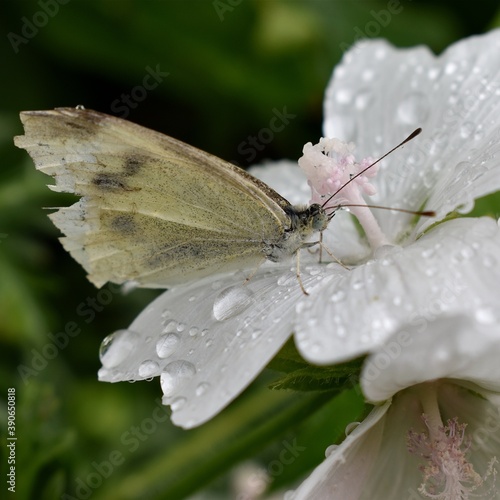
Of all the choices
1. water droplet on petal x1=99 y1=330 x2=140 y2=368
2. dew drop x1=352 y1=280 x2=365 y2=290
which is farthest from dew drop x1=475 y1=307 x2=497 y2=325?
water droplet on petal x1=99 y1=330 x2=140 y2=368

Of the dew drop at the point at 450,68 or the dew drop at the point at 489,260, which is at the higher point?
the dew drop at the point at 450,68

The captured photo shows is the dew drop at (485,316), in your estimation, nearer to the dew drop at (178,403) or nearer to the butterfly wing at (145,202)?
the dew drop at (178,403)

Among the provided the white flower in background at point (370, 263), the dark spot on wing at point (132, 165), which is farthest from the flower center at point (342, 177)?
the dark spot on wing at point (132, 165)

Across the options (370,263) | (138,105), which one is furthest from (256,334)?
(138,105)

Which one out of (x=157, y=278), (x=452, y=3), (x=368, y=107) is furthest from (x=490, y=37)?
(x=452, y=3)

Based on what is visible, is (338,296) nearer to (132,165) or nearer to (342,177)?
(342,177)

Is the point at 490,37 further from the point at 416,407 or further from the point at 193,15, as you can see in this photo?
the point at 193,15
